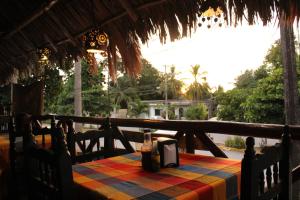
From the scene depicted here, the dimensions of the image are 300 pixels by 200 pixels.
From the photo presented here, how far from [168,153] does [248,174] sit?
2.56 feet

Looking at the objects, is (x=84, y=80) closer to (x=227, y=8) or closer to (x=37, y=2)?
(x=37, y=2)

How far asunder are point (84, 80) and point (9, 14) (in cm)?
1442

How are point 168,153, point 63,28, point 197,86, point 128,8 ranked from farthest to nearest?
point 197,86
point 63,28
point 128,8
point 168,153

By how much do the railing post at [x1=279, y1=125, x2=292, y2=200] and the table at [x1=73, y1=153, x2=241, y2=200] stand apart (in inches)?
12.1

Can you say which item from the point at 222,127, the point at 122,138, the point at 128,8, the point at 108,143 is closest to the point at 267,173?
the point at 222,127

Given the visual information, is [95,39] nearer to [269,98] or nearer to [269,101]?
[269,98]

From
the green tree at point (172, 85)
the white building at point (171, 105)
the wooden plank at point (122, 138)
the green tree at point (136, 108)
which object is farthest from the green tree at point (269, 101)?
the green tree at point (172, 85)

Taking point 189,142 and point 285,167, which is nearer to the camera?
point 285,167

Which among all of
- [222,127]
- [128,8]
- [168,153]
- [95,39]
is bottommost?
[168,153]

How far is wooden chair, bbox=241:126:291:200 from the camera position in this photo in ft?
3.41

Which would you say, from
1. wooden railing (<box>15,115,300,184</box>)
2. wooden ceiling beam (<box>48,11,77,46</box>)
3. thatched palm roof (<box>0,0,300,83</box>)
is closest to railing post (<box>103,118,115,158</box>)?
wooden railing (<box>15,115,300,184</box>)

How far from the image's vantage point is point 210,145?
8.32 ft

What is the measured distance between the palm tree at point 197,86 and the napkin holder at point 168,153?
106 ft

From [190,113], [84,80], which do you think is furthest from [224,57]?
[84,80]
